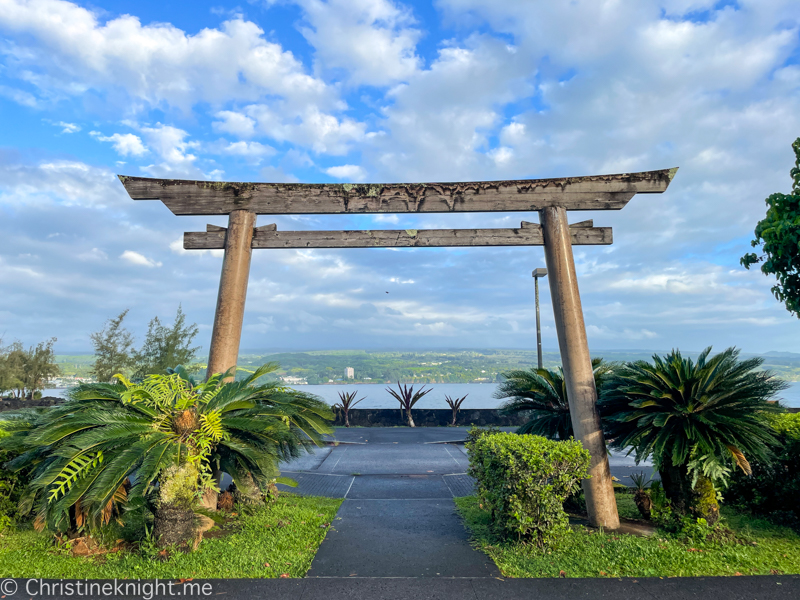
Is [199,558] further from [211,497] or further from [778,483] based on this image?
[778,483]

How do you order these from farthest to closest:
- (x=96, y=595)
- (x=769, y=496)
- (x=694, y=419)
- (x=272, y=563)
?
(x=769, y=496)
(x=694, y=419)
(x=272, y=563)
(x=96, y=595)

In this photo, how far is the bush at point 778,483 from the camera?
5.55 metres

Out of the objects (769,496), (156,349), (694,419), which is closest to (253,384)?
(694,419)

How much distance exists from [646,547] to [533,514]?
122 cm

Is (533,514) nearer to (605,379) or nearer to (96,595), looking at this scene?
(605,379)

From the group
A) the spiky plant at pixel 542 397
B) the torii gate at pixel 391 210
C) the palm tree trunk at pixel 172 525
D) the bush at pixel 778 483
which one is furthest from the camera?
the spiky plant at pixel 542 397

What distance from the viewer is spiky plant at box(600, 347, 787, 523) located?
16.0ft

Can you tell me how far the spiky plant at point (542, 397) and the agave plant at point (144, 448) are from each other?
A: 138 inches

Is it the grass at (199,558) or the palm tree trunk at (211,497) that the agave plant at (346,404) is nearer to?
the palm tree trunk at (211,497)

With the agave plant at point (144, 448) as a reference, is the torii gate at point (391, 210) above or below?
above

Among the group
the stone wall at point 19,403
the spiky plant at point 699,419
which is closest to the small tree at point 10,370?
the stone wall at point 19,403

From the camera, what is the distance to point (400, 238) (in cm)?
680

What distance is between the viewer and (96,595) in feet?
12.5

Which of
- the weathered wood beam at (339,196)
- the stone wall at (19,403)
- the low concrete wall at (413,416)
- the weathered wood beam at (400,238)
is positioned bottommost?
the stone wall at (19,403)
